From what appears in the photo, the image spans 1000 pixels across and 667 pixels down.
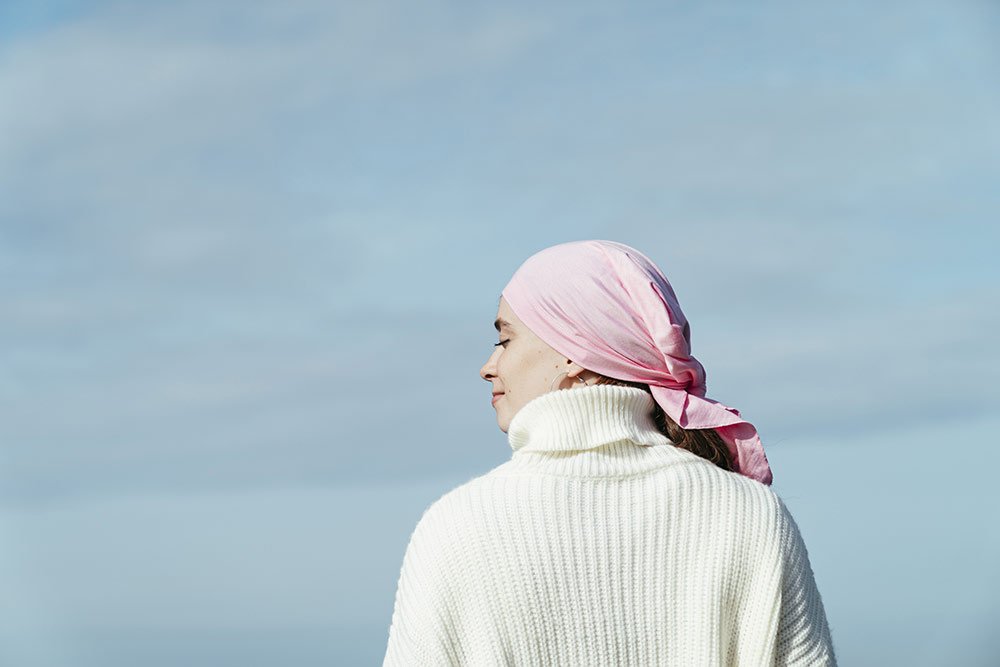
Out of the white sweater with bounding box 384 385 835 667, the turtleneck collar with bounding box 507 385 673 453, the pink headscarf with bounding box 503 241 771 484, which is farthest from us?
the pink headscarf with bounding box 503 241 771 484

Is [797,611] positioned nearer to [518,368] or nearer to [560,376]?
[560,376]

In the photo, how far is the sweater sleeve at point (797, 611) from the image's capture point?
3.47m

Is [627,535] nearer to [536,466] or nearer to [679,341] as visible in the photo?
[536,466]

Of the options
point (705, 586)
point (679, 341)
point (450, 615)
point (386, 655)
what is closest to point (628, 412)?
point (679, 341)

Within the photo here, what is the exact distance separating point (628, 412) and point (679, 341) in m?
0.27

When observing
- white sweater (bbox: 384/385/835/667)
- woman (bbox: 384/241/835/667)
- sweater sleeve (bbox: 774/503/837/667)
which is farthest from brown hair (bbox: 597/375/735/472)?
sweater sleeve (bbox: 774/503/837/667)

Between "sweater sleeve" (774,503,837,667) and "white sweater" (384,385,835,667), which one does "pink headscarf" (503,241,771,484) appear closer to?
"white sweater" (384,385,835,667)

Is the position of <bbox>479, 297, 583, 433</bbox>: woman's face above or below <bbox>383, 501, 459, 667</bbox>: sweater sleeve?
above

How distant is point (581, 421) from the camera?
11.3 ft

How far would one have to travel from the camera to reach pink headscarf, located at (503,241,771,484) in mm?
3635

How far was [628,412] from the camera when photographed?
3.51 m

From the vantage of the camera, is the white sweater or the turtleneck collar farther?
the turtleneck collar

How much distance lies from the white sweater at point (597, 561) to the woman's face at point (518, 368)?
187mm

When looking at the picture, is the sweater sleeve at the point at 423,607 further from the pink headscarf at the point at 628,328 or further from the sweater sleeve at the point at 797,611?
the sweater sleeve at the point at 797,611
